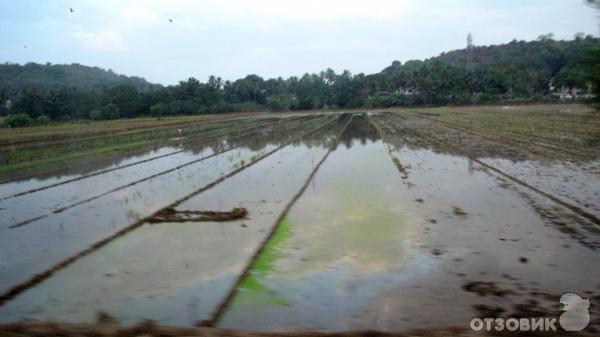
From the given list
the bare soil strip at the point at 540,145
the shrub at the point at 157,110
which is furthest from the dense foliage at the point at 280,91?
the bare soil strip at the point at 540,145

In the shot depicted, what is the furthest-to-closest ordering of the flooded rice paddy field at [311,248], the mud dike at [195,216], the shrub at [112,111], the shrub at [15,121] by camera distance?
the shrub at [112,111] → the shrub at [15,121] → the mud dike at [195,216] → the flooded rice paddy field at [311,248]

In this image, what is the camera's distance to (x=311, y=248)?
19.8ft

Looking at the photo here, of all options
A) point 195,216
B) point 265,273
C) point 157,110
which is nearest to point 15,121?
point 157,110

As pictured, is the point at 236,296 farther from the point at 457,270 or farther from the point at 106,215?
the point at 106,215

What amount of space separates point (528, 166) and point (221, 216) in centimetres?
831

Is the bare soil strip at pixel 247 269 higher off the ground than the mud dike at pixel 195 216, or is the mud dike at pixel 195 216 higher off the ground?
the mud dike at pixel 195 216

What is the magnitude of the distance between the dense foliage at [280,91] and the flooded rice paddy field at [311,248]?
46.2m

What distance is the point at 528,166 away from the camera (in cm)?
1157

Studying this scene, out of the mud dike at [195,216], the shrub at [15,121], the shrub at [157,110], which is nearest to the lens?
the mud dike at [195,216]

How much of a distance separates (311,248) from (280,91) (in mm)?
88446

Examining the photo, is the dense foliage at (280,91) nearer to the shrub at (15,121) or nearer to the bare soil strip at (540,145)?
the shrub at (15,121)

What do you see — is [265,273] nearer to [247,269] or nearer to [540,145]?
[247,269]

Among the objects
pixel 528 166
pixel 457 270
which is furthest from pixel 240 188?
pixel 528 166

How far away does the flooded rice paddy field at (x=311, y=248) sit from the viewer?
429cm
